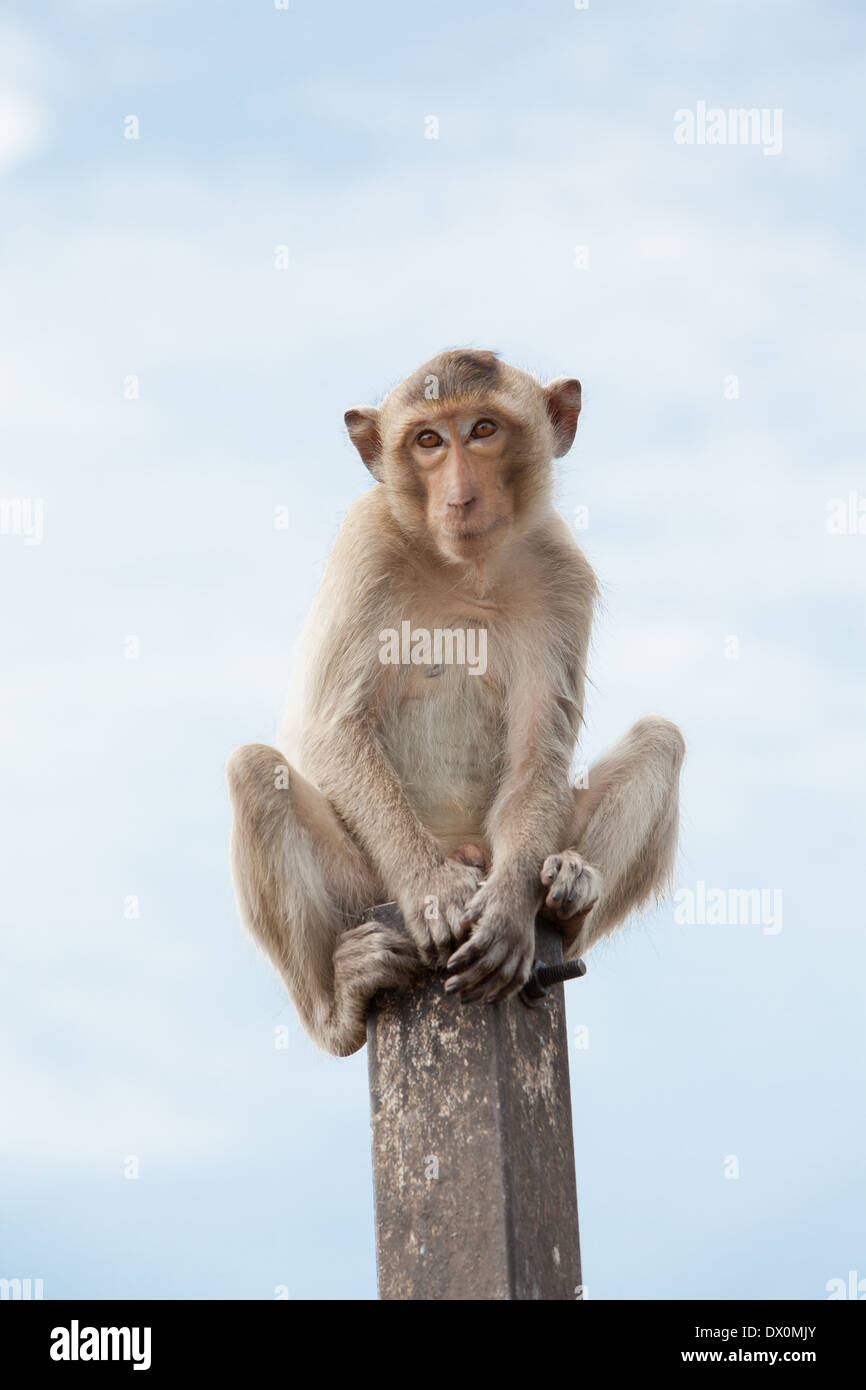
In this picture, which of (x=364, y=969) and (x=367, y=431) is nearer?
(x=364, y=969)

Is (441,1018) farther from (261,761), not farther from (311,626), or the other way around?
(311,626)

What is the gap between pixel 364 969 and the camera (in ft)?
23.7

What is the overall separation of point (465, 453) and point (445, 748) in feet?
4.40

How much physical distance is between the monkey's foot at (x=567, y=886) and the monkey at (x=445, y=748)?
0.01m

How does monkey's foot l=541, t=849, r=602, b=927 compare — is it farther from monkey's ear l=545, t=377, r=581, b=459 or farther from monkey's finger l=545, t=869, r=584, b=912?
monkey's ear l=545, t=377, r=581, b=459

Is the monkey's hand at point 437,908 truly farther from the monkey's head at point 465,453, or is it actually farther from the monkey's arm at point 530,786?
the monkey's head at point 465,453

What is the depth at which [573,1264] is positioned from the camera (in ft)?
23.5

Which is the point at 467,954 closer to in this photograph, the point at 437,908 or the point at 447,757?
the point at 437,908

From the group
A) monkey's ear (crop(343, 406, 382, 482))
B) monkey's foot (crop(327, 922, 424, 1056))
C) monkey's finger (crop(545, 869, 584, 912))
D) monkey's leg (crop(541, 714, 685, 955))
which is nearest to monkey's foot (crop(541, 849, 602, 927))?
monkey's finger (crop(545, 869, 584, 912))

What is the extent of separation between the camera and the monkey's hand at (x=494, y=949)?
6.98m

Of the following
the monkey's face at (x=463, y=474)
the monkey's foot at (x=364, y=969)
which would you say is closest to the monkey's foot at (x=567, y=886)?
the monkey's foot at (x=364, y=969)

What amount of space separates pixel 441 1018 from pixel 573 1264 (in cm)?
115

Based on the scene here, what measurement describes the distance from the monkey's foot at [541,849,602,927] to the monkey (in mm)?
11

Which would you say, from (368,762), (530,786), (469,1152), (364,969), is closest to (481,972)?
(364,969)
